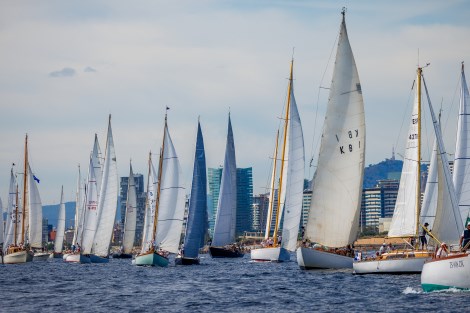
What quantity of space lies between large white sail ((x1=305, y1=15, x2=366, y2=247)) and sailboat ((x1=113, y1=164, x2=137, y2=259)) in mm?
65519

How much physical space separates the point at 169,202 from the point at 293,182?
10.6 m

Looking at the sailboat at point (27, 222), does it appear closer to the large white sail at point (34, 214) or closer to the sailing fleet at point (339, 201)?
the large white sail at point (34, 214)

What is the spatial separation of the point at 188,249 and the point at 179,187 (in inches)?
285

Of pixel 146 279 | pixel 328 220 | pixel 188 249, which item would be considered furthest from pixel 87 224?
pixel 328 220

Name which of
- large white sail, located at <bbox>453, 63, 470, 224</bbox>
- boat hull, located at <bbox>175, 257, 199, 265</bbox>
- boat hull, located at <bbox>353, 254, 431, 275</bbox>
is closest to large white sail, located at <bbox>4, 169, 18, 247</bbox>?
boat hull, located at <bbox>175, 257, 199, 265</bbox>

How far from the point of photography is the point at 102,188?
103m

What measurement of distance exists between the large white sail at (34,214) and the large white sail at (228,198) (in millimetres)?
21446

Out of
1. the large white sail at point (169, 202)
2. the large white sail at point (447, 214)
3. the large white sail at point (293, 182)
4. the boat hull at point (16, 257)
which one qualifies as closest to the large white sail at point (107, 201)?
the boat hull at point (16, 257)

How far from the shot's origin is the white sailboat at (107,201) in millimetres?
102562

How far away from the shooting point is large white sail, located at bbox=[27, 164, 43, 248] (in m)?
120

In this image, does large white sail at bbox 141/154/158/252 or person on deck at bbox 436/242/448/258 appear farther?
large white sail at bbox 141/154/158/252

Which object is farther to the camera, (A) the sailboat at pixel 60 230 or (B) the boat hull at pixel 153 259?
(A) the sailboat at pixel 60 230

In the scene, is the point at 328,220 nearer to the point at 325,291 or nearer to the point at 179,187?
the point at 325,291

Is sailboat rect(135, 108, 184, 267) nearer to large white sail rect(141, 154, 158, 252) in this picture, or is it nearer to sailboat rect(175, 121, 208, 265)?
sailboat rect(175, 121, 208, 265)
